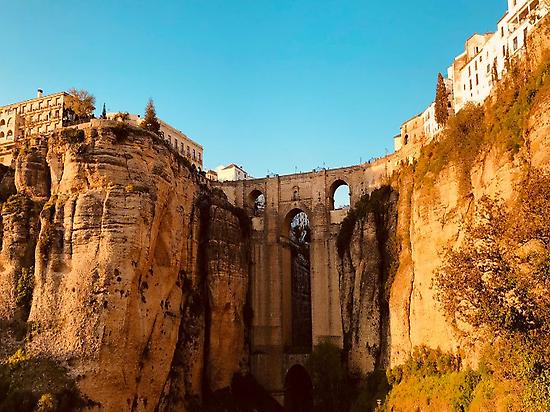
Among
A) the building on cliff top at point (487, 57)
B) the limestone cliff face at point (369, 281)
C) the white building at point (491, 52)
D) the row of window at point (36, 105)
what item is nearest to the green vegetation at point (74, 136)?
the limestone cliff face at point (369, 281)

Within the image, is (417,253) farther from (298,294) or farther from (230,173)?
(230,173)

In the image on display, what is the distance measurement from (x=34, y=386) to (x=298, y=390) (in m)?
25.0

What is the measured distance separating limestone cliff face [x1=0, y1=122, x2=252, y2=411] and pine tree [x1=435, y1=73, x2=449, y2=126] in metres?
18.3

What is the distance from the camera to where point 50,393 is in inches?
1283

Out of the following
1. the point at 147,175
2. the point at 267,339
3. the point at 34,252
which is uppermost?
the point at 147,175

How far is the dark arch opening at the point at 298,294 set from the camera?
52.9m

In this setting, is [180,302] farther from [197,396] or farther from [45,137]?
[45,137]

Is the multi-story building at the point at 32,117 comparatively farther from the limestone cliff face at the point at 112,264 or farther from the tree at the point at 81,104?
the limestone cliff face at the point at 112,264

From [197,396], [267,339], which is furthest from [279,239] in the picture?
[197,396]

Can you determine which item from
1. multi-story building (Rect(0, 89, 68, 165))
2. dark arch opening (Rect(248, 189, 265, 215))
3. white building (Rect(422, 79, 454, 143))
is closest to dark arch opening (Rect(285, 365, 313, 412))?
dark arch opening (Rect(248, 189, 265, 215))

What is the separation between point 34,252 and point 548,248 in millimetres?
28998

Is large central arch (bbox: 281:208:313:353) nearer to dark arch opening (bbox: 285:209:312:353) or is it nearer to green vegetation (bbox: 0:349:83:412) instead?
dark arch opening (bbox: 285:209:312:353)

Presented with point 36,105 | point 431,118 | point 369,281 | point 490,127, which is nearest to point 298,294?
point 369,281

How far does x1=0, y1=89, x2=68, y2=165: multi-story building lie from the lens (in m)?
58.6
